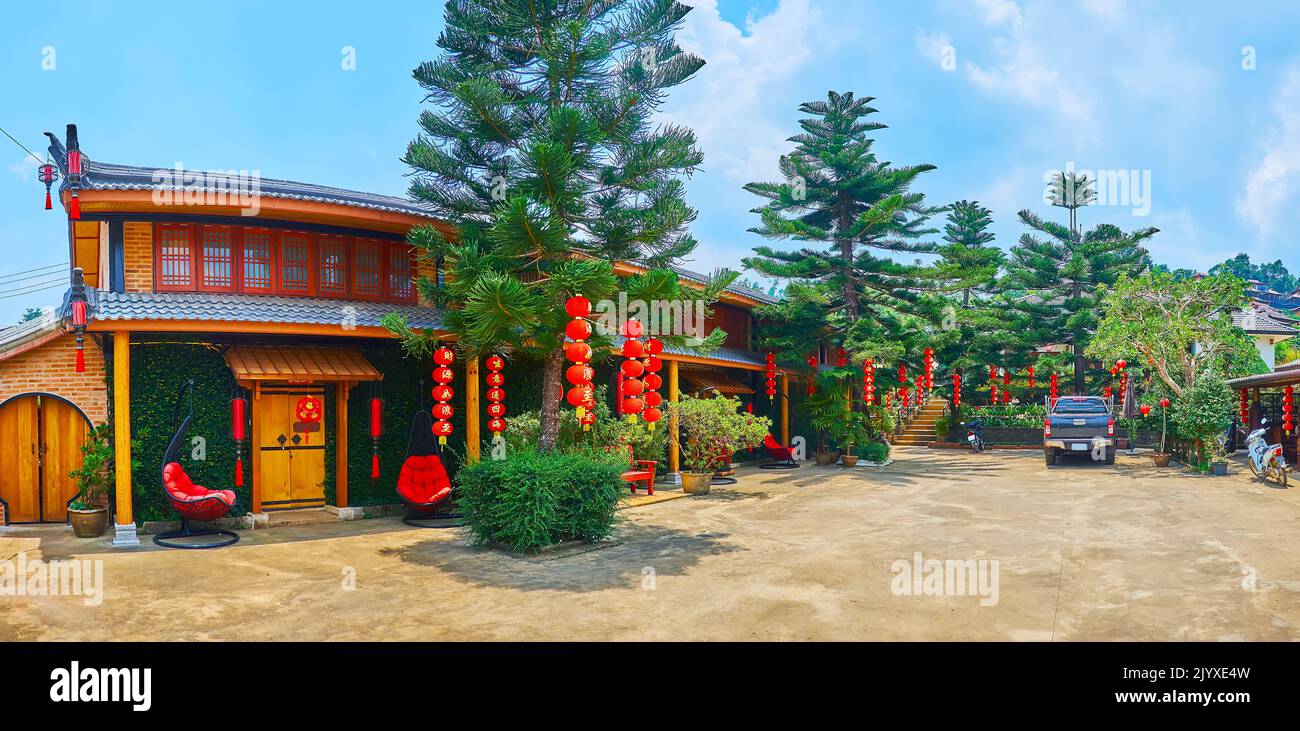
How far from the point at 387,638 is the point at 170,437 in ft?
22.7

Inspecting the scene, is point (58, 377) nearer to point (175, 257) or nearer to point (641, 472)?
point (175, 257)

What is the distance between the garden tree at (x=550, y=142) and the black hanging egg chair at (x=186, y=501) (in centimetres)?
297

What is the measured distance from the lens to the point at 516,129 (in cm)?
1063

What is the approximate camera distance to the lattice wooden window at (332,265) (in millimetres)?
11703

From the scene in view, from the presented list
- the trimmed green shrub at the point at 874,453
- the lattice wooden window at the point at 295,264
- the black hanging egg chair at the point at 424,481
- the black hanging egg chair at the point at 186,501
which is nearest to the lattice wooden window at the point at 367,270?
the lattice wooden window at the point at 295,264

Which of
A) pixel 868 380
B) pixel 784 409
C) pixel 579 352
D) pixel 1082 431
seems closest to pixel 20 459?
pixel 579 352

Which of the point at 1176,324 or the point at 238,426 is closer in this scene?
the point at 238,426

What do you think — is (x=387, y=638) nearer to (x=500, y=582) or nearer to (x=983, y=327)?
(x=500, y=582)

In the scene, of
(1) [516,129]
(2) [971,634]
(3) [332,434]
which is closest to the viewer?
(2) [971,634]

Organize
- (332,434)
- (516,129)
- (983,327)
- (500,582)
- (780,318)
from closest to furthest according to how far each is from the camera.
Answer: (500,582) → (516,129) → (332,434) → (780,318) → (983,327)

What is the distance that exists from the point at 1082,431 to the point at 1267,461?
4.63m

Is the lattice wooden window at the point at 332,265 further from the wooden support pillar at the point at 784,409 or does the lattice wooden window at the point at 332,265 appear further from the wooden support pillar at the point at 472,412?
the wooden support pillar at the point at 784,409

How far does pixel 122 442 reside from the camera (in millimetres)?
9641

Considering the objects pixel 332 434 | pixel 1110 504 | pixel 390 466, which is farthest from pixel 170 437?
pixel 1110 504
